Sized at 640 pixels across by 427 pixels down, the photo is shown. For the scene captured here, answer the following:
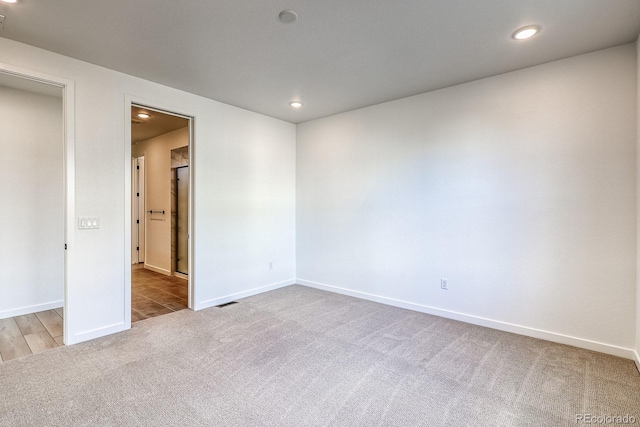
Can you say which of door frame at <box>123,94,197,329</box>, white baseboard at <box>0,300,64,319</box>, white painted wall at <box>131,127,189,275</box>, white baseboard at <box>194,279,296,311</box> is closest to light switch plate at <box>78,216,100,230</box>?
door frame at <box>123,94,197,329</box>

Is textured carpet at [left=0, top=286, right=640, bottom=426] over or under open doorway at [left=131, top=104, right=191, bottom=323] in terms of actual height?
under

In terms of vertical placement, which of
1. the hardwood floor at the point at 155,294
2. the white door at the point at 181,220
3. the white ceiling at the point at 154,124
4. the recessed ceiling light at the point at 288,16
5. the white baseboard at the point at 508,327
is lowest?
the hardwood floor at the point at 155,294

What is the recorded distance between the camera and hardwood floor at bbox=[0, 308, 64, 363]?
9.00ft

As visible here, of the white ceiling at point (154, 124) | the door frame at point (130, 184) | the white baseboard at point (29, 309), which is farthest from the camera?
the white ceiling at point (154, 124)

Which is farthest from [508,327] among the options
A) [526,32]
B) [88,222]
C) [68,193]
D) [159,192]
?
[159,192]

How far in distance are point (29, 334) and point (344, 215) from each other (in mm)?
3742

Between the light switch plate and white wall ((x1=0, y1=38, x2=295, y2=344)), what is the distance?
1.8 inches

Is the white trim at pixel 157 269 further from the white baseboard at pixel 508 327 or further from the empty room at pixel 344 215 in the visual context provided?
the white baseboard at pixel 508 327

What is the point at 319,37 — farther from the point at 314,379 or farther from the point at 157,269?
the point at 157,269

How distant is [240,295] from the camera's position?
14.1 feet

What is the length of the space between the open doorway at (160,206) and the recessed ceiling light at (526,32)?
416cm

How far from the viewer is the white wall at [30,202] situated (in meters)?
3.63

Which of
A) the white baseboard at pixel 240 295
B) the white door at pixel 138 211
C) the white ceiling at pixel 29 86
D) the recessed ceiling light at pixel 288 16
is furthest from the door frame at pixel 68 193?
the white door at pixel 138 211

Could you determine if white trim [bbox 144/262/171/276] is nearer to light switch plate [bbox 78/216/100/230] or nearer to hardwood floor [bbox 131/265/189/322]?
hardwood floor [bbox 131/265/189/322]
